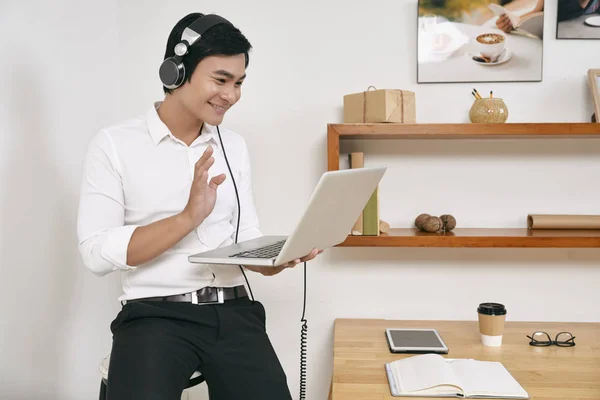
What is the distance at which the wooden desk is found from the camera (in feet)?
5.00

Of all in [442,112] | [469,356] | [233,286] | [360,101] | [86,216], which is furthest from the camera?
[442,112]

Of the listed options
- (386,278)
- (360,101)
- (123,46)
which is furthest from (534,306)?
(123,46)

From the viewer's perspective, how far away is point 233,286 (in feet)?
5.37

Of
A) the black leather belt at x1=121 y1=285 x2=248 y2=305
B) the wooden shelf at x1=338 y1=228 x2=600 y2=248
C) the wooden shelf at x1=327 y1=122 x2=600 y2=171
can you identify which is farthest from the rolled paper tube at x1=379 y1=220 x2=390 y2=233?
the black leather belt at x1=121 y1=285 x2=248 y2=305

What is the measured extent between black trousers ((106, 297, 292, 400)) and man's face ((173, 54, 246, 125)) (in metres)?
0.54

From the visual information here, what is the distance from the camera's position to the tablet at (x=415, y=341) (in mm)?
1826

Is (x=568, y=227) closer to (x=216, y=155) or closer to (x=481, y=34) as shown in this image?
(x=481, y=34)

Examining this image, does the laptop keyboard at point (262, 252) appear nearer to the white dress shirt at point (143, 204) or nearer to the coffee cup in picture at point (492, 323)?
the white dress shirt at point (143, 204)

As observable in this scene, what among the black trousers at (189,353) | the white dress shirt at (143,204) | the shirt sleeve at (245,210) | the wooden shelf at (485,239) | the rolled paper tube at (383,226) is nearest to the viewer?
the black trousers at (189,353)

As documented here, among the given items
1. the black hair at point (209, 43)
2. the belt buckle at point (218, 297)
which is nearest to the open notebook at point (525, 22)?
the black hair at point (209, 43)

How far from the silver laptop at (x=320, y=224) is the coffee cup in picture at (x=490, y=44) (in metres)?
0.90

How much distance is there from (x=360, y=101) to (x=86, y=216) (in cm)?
104

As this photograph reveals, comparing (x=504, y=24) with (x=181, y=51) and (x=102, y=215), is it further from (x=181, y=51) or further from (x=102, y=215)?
(x=102, y=215)

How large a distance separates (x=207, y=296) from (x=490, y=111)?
1.17 metres
